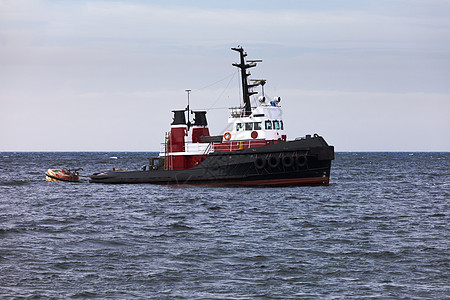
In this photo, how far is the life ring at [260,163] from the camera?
33500 millimetres

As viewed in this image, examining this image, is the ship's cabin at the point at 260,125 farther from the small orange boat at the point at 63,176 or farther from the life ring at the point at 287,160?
the small orange boat at the point at 63,176

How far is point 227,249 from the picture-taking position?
16.2m

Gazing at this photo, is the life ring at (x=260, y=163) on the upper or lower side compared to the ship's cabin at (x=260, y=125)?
lower

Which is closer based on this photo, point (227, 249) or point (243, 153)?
point (227, 249)

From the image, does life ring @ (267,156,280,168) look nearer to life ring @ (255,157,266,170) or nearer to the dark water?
life ring @ (255,157,266,170)

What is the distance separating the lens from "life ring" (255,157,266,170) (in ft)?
110

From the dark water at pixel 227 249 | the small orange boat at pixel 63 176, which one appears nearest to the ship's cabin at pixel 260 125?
the dark water at pixel 227 249

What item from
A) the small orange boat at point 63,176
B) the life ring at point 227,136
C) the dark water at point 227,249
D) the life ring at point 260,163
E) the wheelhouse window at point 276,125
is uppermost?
the wheelhouse window at point 276,125

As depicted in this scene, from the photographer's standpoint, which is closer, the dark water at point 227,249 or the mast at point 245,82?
the dark water at point 227,249

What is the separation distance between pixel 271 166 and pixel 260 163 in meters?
0.71

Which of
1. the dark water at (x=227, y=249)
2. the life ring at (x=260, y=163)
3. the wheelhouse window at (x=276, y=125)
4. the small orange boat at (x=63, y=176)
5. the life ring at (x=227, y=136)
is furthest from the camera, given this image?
the small orange boat at (x=63, y=176)

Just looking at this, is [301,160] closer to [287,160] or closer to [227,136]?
[287,160]

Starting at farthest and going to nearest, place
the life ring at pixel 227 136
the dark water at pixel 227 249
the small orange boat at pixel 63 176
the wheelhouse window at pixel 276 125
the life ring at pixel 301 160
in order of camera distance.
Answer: the small orange boat at pixel 63 176 → the life ring at pixel 227 136 → the wheelhouse window at pixel 276 125 → the life ring at pixel 301 160 → the dark water at pixel 227 249

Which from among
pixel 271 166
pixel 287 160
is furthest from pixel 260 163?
pixel 287 160
